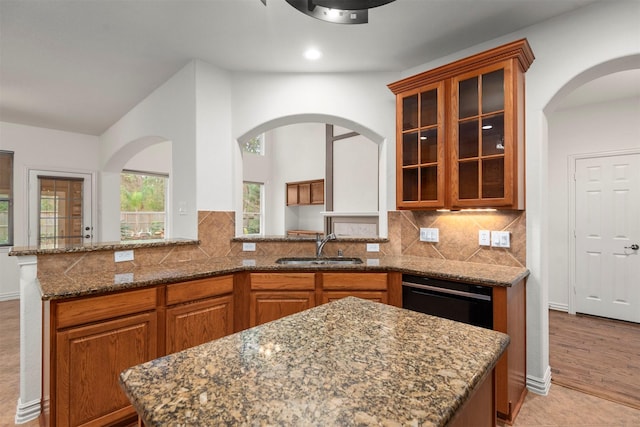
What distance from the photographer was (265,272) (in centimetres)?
254

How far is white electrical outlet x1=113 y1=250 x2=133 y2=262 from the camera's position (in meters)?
2.41

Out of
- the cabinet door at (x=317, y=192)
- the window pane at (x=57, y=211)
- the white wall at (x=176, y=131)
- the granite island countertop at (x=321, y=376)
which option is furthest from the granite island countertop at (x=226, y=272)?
the cabinet door at (x=317, y=192)

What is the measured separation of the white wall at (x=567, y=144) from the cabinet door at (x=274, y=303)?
3.54m

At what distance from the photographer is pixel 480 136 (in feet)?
7.68

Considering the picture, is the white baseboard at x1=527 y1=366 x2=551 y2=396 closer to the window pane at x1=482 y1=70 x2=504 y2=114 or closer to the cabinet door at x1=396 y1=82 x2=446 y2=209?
the cabinet door at x1=396 y1=82 x2=446 y2=209

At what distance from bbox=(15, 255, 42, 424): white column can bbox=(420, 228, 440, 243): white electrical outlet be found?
2.87 metres

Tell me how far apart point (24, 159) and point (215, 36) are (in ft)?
14.4

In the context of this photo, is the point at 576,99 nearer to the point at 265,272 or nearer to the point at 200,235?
the point at 265,272

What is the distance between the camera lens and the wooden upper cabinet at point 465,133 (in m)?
2.21

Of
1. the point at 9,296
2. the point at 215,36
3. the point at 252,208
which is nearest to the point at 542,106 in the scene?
the point at 215,36

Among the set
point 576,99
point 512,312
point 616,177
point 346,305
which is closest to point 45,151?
point 346,305

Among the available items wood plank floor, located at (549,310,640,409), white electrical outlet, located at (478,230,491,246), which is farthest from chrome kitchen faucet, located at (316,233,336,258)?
wood plank floor, located at (549,310,640,409)

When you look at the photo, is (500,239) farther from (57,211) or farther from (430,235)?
(57,211)

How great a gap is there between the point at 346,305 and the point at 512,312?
1.30 metres
